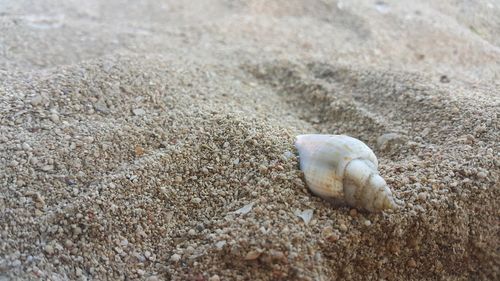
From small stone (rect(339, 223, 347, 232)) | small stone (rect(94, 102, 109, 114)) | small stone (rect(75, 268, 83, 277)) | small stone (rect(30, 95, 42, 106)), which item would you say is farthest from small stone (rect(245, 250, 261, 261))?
small stone (rect(30, 95, 42, 106))

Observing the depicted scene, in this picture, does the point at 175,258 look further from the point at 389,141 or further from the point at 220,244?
the point at 389,141

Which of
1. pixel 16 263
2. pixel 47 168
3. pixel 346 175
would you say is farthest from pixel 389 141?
pixel 16 263

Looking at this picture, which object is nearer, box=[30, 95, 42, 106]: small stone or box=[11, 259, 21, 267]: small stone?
box=[11, 259, 21, 267]: small stone

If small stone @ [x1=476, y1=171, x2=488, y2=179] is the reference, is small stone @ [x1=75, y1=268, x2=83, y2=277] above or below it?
below

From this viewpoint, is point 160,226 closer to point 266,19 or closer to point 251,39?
point 251,39

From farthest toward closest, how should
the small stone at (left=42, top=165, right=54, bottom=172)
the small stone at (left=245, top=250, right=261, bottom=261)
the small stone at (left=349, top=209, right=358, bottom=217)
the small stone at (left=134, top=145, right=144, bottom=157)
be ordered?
the small stone at (left=134, top=145, right=144, bottom=157), the small stone at (left=42, top=165, right=54, bottom=172), the small stone at (left=349, top=209, right=358, bottom=217), the small stone at (left=245, top=250, right=261, bottom=261)

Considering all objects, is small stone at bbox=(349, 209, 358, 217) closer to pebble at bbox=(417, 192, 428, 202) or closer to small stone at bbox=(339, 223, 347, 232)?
small stone at bbox=(339, 223, 347, 232)
